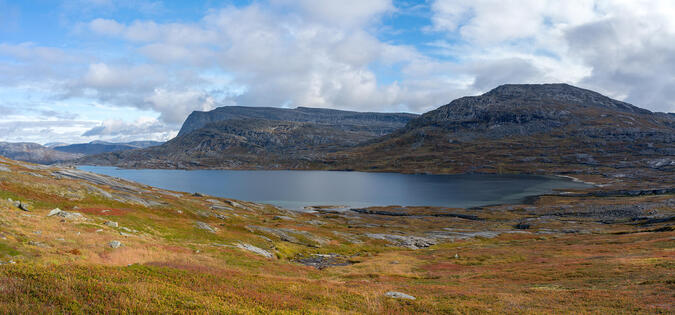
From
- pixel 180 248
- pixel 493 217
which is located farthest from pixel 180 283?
pixel 493 217

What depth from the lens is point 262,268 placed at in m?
37.3

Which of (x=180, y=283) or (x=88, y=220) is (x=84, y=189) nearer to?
(x=88, y=220)

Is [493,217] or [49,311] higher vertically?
[49,311]

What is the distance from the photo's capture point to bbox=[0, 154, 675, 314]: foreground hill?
14812 millimetres

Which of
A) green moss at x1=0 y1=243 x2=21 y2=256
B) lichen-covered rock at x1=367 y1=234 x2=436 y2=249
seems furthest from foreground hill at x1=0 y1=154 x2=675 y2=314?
lichen-covered rock at x1=367 y1=234 x2=436 y2=249

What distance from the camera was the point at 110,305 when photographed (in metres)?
12.9

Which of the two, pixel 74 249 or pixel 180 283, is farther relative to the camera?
pixel 74 249

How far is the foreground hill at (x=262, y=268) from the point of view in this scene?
14.8 m

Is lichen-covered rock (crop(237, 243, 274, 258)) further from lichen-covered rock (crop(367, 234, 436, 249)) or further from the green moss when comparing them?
lichen-covered rock (crop(367, 234, 436, 249))

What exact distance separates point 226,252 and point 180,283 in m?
25.6

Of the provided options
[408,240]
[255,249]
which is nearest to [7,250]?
[255,249]

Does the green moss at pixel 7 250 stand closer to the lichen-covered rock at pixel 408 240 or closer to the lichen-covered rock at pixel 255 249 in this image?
the lichen-covered rock at pixel 255 249

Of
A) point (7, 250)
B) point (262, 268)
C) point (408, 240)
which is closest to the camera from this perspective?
point (7, 250)

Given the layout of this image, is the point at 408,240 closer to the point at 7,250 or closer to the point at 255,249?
the point at 255,249
